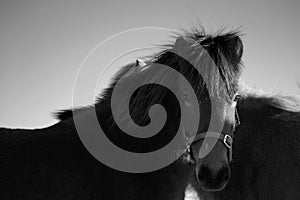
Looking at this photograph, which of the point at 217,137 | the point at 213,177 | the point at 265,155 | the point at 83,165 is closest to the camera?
the point at 213,177

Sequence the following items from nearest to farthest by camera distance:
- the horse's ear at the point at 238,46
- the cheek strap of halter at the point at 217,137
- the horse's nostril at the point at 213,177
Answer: the horse's nostril at the point at 213,177, the cheek strap of halter at the point at 217,137, the horse's ear at the point at 238,46

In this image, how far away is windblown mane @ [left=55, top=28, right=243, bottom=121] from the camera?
175 inches

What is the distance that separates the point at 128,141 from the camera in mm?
4645

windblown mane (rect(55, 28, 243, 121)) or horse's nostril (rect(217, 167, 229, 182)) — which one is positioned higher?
windblown mane (rect(55, 28, 243, 121))

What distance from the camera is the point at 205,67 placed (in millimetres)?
4492

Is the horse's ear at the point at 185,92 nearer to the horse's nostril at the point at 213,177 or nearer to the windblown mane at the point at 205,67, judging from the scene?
the windblown mane at the point at 205,67

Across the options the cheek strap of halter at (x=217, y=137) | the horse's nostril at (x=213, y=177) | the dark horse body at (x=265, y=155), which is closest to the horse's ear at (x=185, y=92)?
the cheek strap of halter at (x=217, y=137)

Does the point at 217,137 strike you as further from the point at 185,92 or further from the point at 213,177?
the point at 185,92

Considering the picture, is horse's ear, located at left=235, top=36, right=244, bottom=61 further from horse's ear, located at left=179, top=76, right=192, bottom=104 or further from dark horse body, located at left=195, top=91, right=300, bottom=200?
dark horse body, located at left=195, top=91, right=300, bottom=200

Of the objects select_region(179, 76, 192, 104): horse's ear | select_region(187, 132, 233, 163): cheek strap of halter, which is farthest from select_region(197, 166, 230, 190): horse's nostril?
select_region(179, 76, 192, 104): horse's ear

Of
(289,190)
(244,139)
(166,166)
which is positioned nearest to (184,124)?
(166,166)

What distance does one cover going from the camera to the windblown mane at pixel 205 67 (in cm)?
445

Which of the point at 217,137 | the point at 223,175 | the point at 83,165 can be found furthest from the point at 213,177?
the point at 83,165

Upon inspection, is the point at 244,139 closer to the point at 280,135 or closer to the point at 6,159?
the point at 280,135
